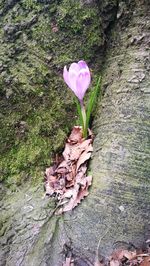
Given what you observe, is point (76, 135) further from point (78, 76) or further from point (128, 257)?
point (128, 257)

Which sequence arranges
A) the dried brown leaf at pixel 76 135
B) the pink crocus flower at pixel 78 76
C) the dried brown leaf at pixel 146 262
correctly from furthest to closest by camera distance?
1. the dried brown leaf at pixel 76 135
2. the pink crocus flower at pixel 78 76
3. the dried brown leaf at pixel 146 262

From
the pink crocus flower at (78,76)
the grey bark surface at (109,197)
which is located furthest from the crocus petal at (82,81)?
the grey bark surface at (109,197)

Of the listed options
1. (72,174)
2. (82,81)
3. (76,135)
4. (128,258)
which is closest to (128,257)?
(128,258)

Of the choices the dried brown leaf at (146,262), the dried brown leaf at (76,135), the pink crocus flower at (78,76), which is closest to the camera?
the dried brown leaf at (146,262)

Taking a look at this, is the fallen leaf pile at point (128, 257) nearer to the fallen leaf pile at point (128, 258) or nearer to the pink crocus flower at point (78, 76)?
the fallen leaf pile at point (128, 258)

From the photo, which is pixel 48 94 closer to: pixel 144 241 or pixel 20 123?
pixel 20 123
